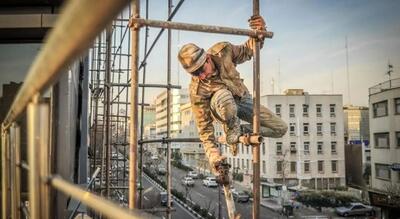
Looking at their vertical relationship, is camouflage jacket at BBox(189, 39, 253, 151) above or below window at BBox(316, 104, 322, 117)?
below

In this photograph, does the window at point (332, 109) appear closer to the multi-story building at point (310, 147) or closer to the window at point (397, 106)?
the multi-story building at point (310, 147)

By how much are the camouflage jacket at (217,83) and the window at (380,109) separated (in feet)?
62.9

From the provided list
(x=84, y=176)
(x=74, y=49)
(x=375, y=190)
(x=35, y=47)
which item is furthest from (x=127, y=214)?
(x=375, y=190)

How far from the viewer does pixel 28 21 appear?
321 centimetres

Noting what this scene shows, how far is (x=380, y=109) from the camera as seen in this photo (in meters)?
19.9

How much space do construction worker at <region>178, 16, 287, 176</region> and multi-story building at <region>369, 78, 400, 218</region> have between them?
17353 mm

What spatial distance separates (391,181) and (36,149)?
21.5 meters

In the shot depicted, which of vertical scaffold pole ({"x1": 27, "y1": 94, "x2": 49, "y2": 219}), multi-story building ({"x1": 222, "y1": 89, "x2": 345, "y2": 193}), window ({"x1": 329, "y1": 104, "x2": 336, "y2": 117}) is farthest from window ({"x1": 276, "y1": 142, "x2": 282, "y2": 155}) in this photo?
vertical scaffold pole ({"x1": 27, "y1": 94, "x2": 49, "y2": 219})

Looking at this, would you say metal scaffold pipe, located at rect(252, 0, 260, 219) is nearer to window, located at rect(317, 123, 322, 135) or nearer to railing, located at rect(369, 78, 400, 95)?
railing, located at rect(369, 78, 400, 95)

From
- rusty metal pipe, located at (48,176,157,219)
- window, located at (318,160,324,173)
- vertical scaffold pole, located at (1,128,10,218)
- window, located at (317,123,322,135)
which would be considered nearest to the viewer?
rusty metal pipe, located at (48,176,157,219)

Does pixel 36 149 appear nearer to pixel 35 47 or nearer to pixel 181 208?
pixel 35 47

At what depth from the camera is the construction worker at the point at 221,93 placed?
6.85 feet

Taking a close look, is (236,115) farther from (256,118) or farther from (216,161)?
(216,161)

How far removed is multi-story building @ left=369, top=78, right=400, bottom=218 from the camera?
1786cm
